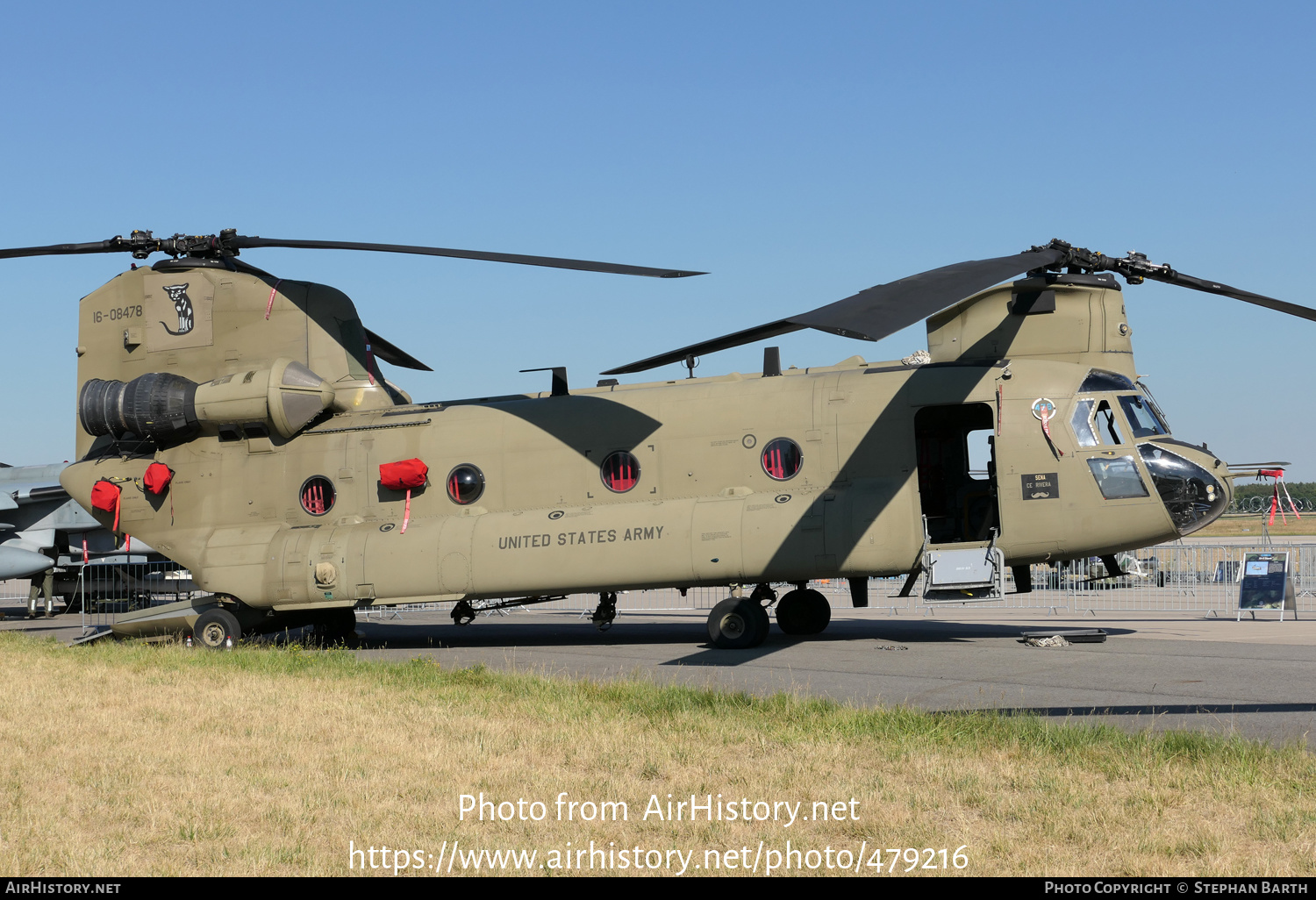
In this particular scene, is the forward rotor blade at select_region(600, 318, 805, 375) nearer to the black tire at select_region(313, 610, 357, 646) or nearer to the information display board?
the black tire at select_region(313, 610, 357, 646)

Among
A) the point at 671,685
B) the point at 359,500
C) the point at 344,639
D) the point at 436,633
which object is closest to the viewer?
the point at 671,685

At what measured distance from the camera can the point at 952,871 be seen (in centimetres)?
505

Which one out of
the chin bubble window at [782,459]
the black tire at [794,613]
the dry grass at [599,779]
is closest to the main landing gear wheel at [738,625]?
the chin bubble window at [782,459]

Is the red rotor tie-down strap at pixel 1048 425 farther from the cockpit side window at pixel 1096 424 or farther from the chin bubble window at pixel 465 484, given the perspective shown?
the chin bubble window at pixel 465 484

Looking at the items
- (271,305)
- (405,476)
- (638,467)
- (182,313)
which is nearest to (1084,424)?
(638,467)

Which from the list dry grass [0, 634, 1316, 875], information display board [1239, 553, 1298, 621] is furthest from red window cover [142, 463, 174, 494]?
information display board [1239, 553, 1298, 621]

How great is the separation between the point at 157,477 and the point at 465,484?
189 inches

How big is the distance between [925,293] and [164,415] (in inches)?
457

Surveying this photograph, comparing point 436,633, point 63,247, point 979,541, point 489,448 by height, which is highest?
point 63,247

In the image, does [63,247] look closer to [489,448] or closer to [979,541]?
[489,448]

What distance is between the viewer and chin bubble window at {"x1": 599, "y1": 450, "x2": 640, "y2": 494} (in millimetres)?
15383

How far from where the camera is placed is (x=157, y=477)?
16.7 meters

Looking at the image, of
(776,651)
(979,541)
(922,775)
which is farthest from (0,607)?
(922,775)

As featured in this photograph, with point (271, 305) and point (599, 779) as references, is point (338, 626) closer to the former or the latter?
point (271, 305)
